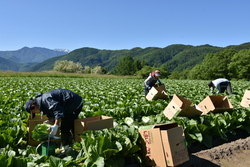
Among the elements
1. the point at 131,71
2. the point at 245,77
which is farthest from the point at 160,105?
the point at 131,71

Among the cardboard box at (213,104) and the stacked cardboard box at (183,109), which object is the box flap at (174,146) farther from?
the cardboard box at (213,104)

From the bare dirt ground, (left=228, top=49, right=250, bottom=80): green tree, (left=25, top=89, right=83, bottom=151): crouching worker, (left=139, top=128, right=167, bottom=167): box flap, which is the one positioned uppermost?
(left=228, top=49, right=250, bottom=80): green tree

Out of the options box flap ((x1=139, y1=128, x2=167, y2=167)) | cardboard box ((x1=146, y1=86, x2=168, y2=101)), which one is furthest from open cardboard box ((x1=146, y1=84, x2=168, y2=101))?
box flap ((x1=139, y1=128, x2=167, y2=167))

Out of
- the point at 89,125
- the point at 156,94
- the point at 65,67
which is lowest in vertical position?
the point at 89,125

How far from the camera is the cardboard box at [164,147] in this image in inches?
124

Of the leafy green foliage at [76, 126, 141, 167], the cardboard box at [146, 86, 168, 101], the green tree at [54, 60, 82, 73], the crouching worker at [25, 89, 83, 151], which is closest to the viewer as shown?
the leafy green foliage at [76, 126, 141, 167]

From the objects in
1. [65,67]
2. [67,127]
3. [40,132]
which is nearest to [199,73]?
[65,67]

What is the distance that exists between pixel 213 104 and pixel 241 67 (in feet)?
184

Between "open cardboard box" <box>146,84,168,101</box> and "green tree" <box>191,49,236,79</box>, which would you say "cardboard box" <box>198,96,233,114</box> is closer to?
"open cardboard box" <box>146,84,168,101</box>

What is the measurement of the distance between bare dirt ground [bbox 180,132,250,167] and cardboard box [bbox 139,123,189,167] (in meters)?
0.48

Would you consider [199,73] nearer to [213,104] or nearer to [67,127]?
[213,104]

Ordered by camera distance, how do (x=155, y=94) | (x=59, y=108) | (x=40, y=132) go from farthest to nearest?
(x=155, y=94), (x=59, y=108), (x=40, y=132)

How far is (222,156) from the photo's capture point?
13.5ft

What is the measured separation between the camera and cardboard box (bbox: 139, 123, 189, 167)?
10.3 feet
